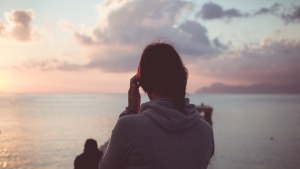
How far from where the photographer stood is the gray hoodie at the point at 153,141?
1.88 meters

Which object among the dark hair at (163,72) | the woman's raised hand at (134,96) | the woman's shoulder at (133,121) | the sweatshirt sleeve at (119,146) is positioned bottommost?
the sweatshirt sleeve at (119,146)

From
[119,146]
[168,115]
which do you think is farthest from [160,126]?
[119,146]

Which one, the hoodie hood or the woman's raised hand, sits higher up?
the woman's raised hand

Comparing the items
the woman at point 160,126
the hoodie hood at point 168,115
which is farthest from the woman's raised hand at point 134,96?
the hoodie hood at point 168,115

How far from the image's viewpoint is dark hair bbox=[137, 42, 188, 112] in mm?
2045

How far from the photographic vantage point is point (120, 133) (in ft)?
6.15

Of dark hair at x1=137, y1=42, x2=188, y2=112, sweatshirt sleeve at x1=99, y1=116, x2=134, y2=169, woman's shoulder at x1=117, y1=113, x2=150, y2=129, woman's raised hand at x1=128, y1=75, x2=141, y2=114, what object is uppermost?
dark hair at x1=137, y1=42, x2=188, y2=112

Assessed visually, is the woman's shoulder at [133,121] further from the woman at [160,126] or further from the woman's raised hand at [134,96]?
the woman's raised hand at [134,96]

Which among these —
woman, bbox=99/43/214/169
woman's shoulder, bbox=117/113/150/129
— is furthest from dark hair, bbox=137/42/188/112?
woman's shoulder, bbox=117/113/150/129

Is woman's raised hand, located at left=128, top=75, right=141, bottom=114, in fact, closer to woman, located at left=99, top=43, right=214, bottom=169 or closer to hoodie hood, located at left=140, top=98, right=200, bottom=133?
woman, located at left=99, top=43, right=214, bottom=169

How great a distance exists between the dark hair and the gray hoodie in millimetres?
86

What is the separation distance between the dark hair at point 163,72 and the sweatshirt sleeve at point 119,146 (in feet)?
0.94

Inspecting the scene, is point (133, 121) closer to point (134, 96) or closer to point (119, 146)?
point (119, 146)

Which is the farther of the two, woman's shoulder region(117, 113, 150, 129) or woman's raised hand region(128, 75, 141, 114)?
woman's raised hand region(128, 75, 141, 114)
